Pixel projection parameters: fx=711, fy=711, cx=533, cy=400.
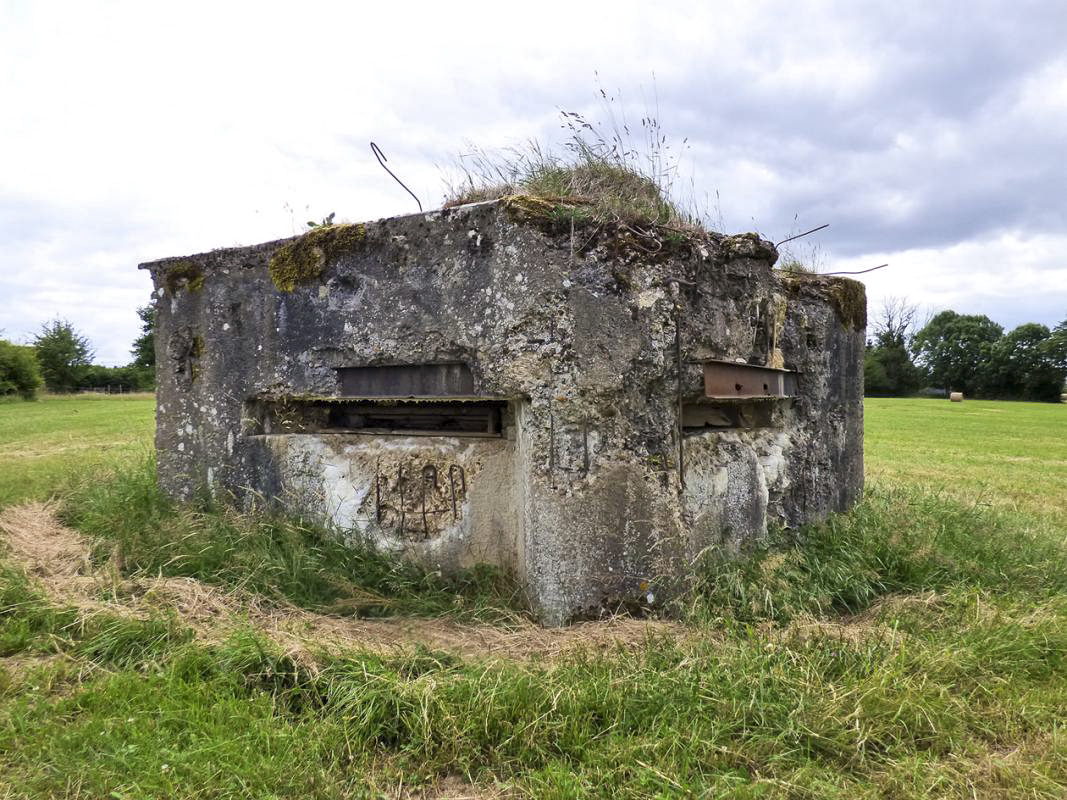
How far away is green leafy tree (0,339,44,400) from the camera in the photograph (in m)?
30.4

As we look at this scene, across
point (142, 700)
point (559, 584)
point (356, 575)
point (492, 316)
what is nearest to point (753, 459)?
point (559, 584)

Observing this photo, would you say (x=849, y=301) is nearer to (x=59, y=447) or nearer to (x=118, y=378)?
(x=59, y=447)

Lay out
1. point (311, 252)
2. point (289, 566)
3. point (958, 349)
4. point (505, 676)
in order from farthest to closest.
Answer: point (958, 349), point (311, 252), point (289, 566), point (505, 676)

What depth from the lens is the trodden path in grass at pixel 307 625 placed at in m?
3.09

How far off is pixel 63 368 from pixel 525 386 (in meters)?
43.7

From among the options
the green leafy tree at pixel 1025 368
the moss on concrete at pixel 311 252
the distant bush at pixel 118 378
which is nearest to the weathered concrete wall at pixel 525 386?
the moss on concrete at pixel 311 252

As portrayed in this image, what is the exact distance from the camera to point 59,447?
32.9 ft

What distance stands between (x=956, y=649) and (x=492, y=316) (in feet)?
8.47

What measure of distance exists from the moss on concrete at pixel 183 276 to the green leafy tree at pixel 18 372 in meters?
31.7

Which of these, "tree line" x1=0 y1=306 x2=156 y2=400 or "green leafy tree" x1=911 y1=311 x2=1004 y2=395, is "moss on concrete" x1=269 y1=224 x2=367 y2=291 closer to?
"tree line" x1=0 y1=306 x2=156 y2=400

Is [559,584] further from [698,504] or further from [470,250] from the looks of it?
[470,250]

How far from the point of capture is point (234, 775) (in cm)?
220

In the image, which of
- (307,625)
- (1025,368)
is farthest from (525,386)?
(1025,368)

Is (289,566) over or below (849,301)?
below
